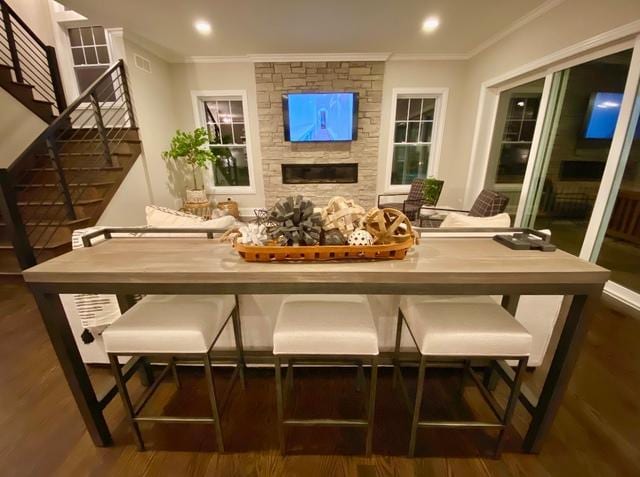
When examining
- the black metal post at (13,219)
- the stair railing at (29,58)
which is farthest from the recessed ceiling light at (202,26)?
the black metal post at (13,219)

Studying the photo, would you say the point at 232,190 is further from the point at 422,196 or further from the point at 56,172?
the point at 422,196

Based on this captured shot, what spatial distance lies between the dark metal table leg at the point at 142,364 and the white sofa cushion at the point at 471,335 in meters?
1.41

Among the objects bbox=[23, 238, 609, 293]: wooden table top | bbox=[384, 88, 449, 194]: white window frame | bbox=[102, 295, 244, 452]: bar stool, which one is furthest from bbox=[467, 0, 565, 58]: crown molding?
bbox=[102, 295, 244, 452]: bar stool

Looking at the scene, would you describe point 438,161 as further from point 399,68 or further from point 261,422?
point 261,422

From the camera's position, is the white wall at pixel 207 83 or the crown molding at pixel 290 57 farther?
the white wall at pixel 207 83

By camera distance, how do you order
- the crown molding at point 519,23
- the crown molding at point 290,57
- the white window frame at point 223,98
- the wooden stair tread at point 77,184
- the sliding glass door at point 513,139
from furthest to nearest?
the white window frame at point 223,98
the crown molding at point 290,57
the sliding glass door at point 513,139
the wooden stair tread at point 77,184
the crown molding at point 519,23

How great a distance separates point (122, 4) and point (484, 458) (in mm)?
4737

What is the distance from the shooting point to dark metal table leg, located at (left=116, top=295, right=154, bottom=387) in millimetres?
1433

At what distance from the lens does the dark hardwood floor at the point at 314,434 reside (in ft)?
3.73

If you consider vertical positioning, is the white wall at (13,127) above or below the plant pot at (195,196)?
above

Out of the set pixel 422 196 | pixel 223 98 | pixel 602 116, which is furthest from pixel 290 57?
pixel 602 116

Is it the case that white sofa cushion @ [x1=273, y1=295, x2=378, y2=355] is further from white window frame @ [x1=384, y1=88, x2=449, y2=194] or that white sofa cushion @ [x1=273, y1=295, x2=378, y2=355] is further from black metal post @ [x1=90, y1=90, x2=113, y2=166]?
white window frame @ [x1=384, y1=88, x2=449, y2=194]

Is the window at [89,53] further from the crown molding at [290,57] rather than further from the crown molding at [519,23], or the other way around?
the crown molding at [519,23]

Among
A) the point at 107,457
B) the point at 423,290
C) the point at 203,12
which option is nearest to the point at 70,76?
the point at 203,12
